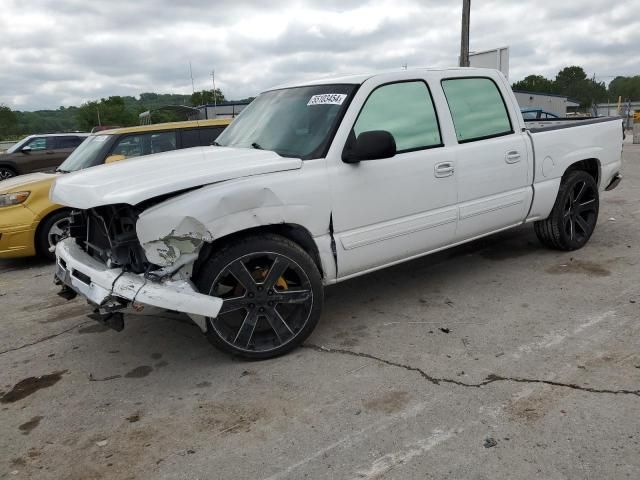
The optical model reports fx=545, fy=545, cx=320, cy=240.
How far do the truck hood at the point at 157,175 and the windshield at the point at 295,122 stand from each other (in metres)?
0.18

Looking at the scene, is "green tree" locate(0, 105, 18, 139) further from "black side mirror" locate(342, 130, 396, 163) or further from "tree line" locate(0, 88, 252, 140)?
"black side mirror" locate(342, 130, 396, 163)

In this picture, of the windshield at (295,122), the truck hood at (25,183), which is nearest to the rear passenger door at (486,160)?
the windshield at (295,122)

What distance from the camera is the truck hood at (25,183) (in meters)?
6.58

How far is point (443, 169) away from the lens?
13.9 feet

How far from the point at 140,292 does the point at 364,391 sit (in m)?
1.39

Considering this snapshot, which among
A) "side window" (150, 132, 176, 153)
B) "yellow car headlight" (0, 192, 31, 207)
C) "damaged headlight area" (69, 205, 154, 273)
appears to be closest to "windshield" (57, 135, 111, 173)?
"side window" (150, 132, 176, 153)

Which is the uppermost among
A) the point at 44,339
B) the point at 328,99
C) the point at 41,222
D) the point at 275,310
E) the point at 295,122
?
the point at 328,99

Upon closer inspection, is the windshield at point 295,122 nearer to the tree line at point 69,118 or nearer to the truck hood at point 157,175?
the truck hood at point 157,175

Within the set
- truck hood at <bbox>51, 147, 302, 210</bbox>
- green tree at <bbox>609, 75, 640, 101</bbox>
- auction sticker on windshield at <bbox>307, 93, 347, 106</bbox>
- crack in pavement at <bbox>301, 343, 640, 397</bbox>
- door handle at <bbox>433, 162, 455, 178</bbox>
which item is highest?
green tree at <bbox>609, 75, 640, 101</bbox>

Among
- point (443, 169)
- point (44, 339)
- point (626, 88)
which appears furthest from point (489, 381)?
point (626, 88)

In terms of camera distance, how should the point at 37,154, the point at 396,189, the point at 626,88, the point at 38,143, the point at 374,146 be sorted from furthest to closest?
the point at 626,88 → the point at 38,143 → the point at 37,154 → the point at 396,189 → the point at 374,146

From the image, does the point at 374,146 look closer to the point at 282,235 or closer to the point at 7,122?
the point at 282,235

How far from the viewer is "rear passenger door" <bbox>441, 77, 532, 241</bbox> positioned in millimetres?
4445

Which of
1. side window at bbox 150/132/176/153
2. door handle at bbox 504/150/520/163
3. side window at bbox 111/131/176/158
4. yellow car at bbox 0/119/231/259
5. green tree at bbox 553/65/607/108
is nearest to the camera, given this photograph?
door handle at bbox 504/150/520/163
